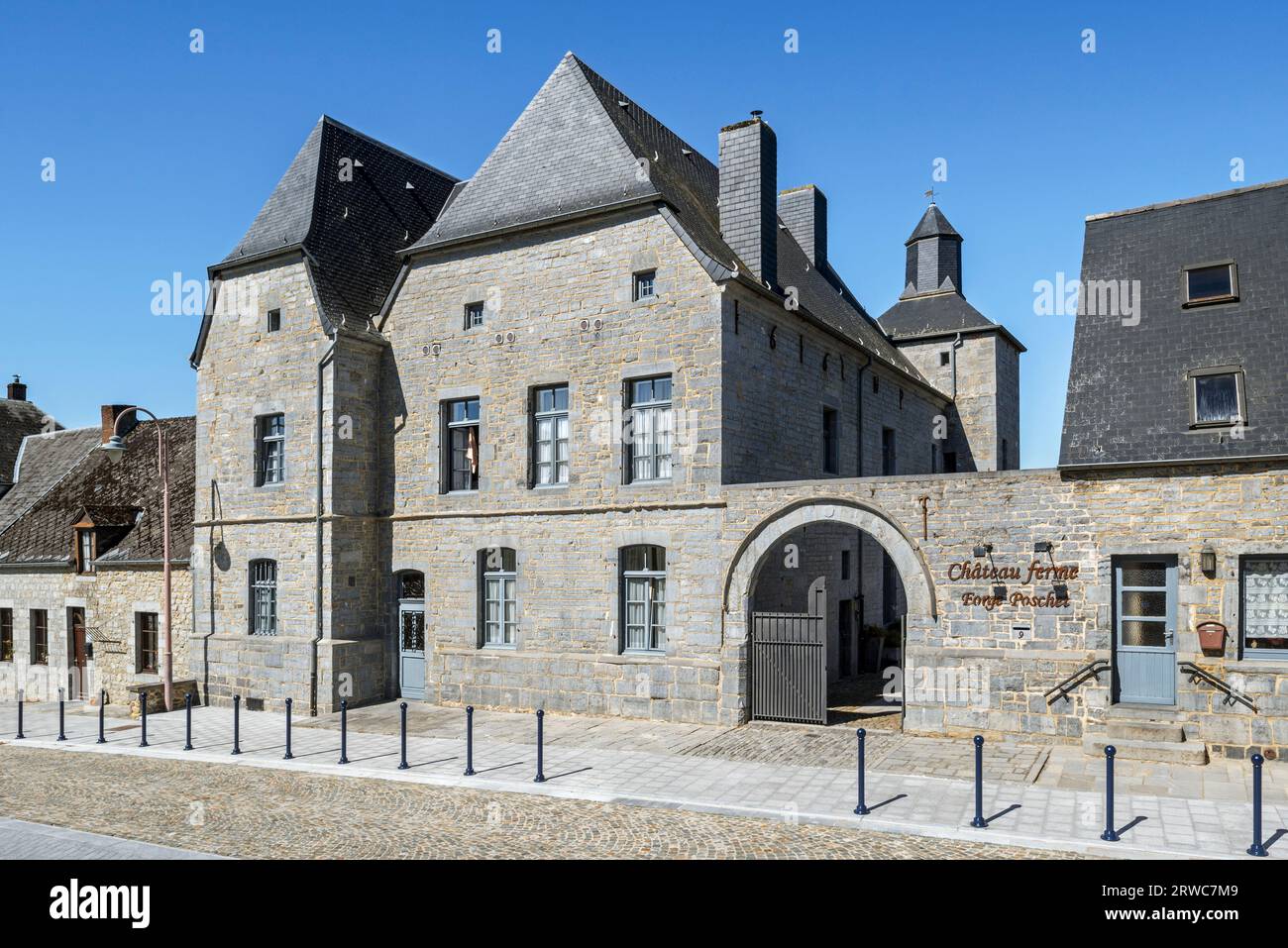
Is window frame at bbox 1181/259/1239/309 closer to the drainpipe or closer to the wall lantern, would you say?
the wall lantern

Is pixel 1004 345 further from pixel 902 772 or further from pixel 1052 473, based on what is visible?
pixel 902 772

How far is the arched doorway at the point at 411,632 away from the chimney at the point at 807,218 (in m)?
13.4

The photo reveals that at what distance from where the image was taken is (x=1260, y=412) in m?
12.4

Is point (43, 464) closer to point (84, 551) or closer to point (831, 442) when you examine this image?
point (84, 551)

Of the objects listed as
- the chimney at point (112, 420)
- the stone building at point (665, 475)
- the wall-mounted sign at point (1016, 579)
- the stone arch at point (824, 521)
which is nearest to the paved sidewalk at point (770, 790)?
the stone building at point (665, 475)

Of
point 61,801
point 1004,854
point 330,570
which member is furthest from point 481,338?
point 1004,854

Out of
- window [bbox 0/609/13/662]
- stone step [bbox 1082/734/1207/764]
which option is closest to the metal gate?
stone step [bbox 1082/734/1207/764]

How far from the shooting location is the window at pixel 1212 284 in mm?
13320

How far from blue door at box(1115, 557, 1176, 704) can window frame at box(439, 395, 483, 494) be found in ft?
34.7

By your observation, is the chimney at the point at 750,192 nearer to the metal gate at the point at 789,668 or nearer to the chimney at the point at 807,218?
the metal gate at the point at 789,668

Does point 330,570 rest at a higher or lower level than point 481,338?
lower
